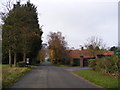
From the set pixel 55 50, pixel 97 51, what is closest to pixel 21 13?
pixel 97 51

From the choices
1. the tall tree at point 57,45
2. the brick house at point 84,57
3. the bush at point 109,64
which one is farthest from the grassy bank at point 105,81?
the tall tree at point 57,45

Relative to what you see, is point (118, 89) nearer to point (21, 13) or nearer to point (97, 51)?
point (21, 13)

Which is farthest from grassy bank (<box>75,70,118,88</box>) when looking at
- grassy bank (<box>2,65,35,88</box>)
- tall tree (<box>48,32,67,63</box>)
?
tall tree (<box>48,32,67,63</box>)

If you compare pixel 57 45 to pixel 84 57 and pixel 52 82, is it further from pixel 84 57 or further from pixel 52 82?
pixel 52 82

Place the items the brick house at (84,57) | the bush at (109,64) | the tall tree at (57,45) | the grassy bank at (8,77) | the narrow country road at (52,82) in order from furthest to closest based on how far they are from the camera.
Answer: the tall tree at (57,45) < the brick house at (84,57) < the bush at (109,64) < the grassy bank at (8,77) < the narrow country road at (52,82)

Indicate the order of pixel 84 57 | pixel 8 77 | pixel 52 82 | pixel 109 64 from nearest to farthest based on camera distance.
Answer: pixel 52 82 < pixel 8 77 < pixel 109 64 < pixel 84 57

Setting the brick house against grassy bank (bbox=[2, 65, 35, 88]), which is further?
the brick house

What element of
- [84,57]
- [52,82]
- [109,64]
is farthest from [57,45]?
[52,82]

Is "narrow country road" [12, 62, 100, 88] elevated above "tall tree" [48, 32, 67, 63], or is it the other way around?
"tall tree" [48, 32, 67, 63]

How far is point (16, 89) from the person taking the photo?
12.4 m

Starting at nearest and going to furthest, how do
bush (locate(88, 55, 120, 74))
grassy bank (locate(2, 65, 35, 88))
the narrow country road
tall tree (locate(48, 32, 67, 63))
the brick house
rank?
the narrow country road
grassy bank (locate(2, 65, 35, 88))
bush (locate(88, 55, 120, 74))
the brick house
tall tree (locate(48, 32, 67, 63))

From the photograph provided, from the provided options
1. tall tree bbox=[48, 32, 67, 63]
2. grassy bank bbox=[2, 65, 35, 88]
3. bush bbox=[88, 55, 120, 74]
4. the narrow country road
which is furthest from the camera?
tall tree bbox=[48, 32, 67, 63]

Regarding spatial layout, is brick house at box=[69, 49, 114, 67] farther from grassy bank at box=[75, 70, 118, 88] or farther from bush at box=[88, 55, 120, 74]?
grassy bank at box=[75, 70, 118, 88]

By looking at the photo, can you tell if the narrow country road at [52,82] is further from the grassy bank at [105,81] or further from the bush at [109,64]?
the bush at [109,64]
